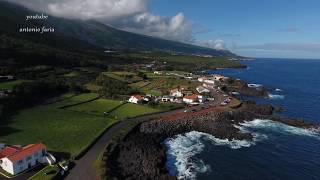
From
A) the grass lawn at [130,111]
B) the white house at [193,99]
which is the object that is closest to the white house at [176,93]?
the white house at [193,99]

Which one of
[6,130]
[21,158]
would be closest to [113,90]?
[6,130]

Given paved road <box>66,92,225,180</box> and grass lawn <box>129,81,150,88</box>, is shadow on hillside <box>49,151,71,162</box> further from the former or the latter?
grass lawn <box>129,81,150,88</box>

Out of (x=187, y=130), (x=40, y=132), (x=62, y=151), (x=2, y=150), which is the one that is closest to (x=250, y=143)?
(x=187, y=130)

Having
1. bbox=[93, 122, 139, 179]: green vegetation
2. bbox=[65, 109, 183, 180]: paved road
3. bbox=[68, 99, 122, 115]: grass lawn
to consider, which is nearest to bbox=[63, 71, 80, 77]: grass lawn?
bbox=[68, 99, 122, 115]: grass lawn

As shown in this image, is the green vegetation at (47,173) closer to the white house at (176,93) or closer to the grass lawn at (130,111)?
the grass lawn at (130,111)

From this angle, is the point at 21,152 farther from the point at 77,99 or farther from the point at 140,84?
the point at 140,84

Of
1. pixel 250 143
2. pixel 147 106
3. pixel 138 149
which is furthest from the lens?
pixel 147 106

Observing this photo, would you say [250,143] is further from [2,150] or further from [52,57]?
[52,57]
